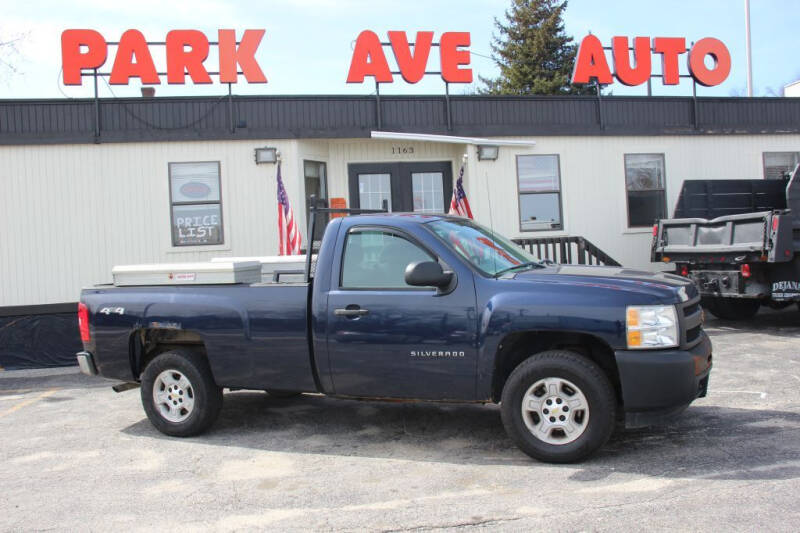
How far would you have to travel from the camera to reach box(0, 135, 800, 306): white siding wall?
39.0 ft

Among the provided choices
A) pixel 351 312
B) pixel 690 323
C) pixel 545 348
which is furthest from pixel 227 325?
pixel 690 323

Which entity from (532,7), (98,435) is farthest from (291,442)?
(532,7)

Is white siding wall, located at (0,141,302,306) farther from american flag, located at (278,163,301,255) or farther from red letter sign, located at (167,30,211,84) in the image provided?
red letter sign, located at (167,30,211,84)

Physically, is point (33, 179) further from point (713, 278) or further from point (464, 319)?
point (713, 278)

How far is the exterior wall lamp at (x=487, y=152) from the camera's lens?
13.3 m

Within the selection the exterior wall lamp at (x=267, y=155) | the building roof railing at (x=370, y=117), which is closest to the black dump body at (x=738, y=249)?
the building roof railing at (x=370, y=117)

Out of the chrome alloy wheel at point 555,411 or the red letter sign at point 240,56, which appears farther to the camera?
the red letter sign at point 240,56

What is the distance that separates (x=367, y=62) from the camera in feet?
42.7

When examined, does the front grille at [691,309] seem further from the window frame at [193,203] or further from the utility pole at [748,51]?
the utility pole at [748,51]

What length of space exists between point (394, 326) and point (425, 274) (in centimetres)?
53

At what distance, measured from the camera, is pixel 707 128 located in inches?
564

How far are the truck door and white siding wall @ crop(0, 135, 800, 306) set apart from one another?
701 centimetres

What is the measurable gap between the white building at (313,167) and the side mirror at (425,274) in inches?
234

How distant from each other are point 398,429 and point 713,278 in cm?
639
